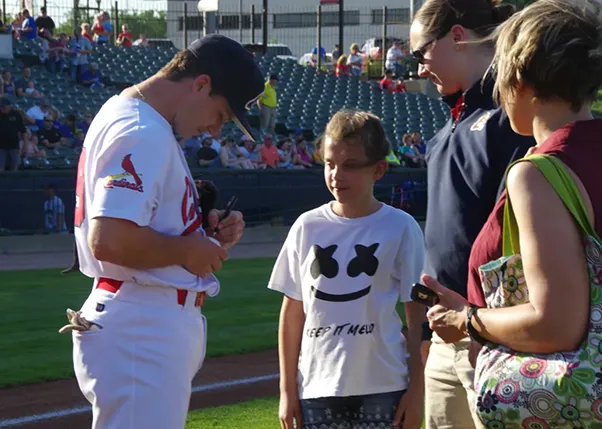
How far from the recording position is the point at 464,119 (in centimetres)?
Answer: 382

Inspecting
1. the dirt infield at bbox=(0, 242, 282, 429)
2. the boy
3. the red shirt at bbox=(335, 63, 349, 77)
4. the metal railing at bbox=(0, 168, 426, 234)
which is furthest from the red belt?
the red shirt at bbox=(335, 63, 349, 77)

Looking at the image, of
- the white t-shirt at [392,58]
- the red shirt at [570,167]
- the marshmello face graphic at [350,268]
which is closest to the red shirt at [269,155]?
the white t-shirt at [392,58]

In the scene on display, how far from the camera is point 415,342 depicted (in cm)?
423

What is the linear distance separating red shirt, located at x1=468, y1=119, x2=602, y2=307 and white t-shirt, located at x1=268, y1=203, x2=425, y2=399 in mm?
1400

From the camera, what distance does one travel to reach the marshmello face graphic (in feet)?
13.7

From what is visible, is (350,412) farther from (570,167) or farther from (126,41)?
(126,41)

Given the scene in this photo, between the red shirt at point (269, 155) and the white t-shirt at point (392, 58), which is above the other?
the white t-shirt at point (392, 58)

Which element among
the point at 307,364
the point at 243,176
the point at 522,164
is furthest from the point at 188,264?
the point at 243,176

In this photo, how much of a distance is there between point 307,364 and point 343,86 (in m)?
30.3

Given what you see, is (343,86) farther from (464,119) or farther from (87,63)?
(464,119)

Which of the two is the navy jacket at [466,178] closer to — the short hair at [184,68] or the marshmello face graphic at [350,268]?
the marshmello face graphic at [350,268]

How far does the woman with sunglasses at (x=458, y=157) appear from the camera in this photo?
3.59 meters

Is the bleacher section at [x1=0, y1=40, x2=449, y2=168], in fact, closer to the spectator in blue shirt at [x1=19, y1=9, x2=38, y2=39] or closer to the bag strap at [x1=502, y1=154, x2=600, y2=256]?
the spectator in blue shirt at [x1=19, y1=9, x2=38, y2=39]

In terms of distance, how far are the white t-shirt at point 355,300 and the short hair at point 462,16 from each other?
86cm
